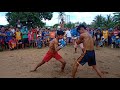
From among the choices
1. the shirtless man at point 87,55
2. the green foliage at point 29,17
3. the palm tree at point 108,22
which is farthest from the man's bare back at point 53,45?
the palm tree at point 108,22

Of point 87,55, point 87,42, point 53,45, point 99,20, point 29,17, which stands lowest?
point 87,55

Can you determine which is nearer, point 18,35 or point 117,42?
point 18,35

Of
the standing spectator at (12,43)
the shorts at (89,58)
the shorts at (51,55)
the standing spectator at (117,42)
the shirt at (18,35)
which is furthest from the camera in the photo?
the standing spectator at (117,42)

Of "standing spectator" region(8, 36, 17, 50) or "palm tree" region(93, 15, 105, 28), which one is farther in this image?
"palm tree" region(93, 15, 105, 28)

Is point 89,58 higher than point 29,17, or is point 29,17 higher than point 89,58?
point 29,17

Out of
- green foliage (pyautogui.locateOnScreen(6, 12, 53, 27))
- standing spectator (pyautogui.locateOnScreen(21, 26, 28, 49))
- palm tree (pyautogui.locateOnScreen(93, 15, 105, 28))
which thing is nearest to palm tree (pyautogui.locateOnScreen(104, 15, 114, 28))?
palm tree (pyautogui.locateOnScreen(93, 15, 105, 28))

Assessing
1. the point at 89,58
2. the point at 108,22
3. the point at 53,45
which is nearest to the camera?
the point at 89,58

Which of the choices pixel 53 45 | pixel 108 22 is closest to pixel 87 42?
pixel 53 45

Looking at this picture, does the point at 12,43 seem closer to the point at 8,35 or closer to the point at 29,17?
the point at 8,35

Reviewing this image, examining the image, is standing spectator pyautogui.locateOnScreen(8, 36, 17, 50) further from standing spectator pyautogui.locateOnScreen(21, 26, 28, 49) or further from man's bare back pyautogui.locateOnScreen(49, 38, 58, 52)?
man's bare back pyautogui.locateOnScreen(49, 38, 58, 52)

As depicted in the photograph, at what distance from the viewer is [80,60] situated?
24.0 ft

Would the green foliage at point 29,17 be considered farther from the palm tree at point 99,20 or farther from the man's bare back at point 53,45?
the man's bare back at point 53,45
